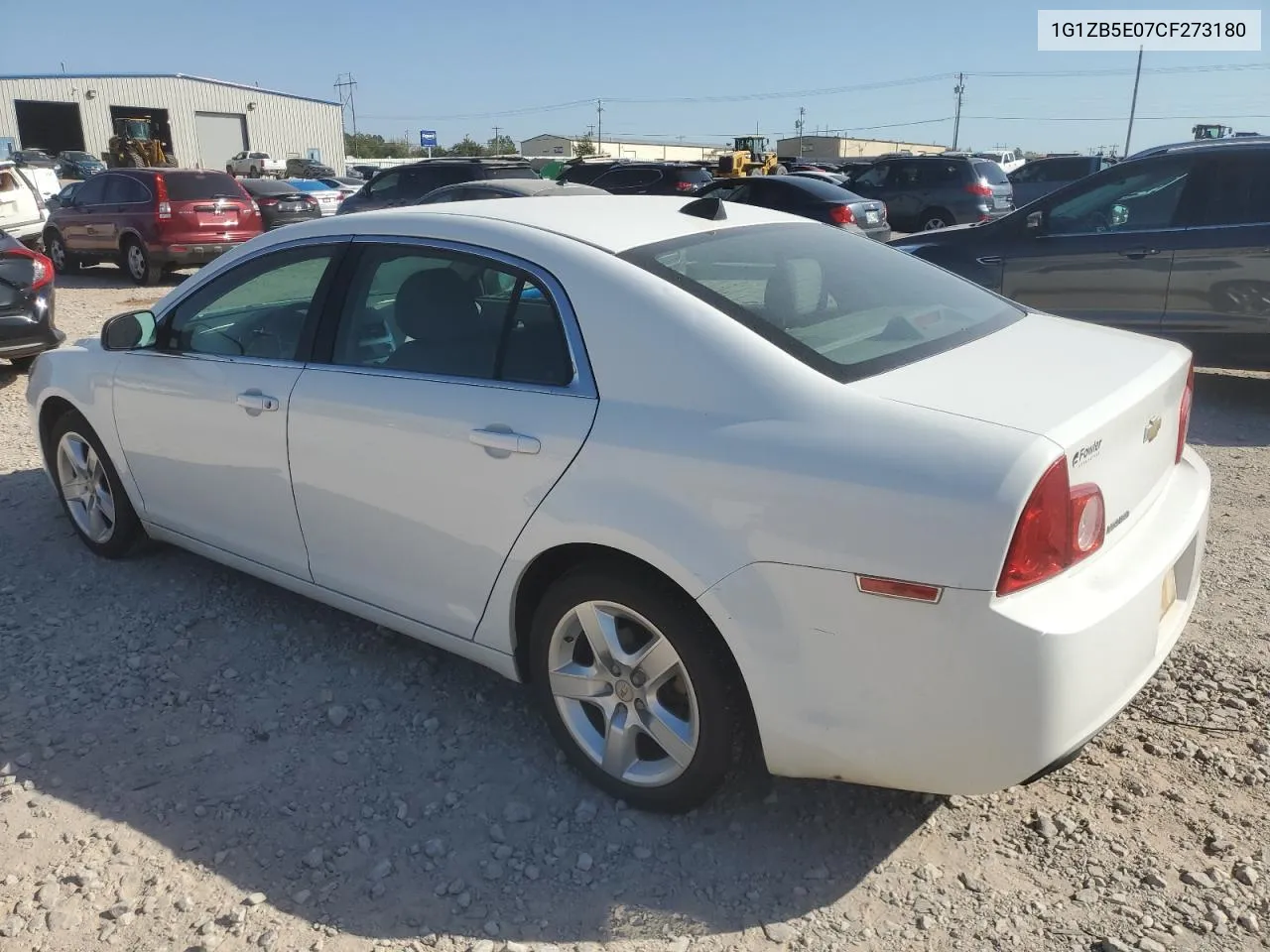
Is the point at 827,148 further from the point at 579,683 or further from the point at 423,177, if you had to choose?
the point at 579,683

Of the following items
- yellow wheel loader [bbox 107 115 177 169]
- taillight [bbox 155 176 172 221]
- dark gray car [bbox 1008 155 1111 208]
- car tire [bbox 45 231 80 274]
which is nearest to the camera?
taillight [bbox 155 176 172 221]

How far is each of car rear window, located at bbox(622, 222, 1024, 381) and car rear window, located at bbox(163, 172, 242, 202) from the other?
13692 millimetres

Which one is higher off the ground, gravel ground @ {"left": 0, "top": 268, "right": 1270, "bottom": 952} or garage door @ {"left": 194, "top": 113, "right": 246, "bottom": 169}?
garage door @ {"left": 194, "top": 113, "right": 246, "bottom": 169}

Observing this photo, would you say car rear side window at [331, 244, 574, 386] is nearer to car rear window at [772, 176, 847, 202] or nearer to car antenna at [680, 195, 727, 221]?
car antenna at [680, 195, 727, 221]

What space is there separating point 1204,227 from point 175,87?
5751 cm

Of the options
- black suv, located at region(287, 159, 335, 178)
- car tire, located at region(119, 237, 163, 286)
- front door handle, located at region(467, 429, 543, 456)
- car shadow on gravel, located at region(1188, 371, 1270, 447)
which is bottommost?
car shadow on gravel, located at region(1188, 371, 1270, 447)

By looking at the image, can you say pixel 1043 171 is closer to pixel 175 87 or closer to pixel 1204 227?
pixel 1204 227

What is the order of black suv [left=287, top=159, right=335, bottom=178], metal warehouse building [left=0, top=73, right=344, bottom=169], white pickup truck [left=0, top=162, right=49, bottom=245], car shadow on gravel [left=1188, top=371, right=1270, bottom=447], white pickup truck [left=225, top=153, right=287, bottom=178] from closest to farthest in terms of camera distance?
car shadow on gravel [left=1188, top=371, right=1270, bottom=447] → white pickup truck [left=0, top=162, right=49, bottom=245] → white pickup truck [left=225, top=153, right=287, bottom=178] → black suv [left=287, top=159, right=335, bottom=178] → metal warehouse building [left=0, top=73, right=344, bottom=169]

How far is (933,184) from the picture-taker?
66.0ft

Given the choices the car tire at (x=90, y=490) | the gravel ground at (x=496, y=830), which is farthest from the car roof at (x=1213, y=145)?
the car tire at (x=90, y=490)

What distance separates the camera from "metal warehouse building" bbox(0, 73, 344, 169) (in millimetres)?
50406

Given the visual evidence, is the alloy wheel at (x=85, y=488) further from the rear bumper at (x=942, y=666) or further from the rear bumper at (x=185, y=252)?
the rear bumper at (x=185, y=252)

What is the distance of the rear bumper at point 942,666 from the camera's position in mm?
2139

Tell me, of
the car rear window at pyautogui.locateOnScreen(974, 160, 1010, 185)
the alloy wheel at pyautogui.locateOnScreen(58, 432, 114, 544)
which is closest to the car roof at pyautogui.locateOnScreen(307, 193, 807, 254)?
the alloy wheel at pyautogui.locateOnScreen(58, 432, 114, 544)
